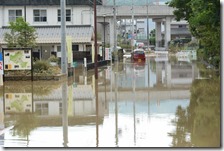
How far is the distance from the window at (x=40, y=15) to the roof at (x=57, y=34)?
109cm

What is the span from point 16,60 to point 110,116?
15.8 m

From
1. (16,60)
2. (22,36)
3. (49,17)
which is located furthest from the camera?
(49,17)

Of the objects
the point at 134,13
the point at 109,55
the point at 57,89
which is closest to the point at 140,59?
the point at 109,55

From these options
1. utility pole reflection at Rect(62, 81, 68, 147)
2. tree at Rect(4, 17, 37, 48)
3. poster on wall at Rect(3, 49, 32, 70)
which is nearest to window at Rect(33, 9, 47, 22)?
tree at Rect(4, 17, 37, 48)

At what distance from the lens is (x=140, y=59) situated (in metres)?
58.8

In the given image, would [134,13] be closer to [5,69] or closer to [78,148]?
[5,69]

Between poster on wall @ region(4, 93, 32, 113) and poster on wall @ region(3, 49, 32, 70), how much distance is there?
24.4 feet

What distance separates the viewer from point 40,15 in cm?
5441

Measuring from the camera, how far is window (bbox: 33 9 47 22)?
54312 millimetres

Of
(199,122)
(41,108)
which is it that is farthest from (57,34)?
(199,122)

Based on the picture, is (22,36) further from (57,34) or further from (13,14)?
(13,14)

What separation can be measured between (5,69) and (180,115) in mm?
17293

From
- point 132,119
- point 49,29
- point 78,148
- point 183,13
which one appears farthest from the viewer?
point 49,29

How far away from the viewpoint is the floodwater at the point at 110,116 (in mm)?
12156
